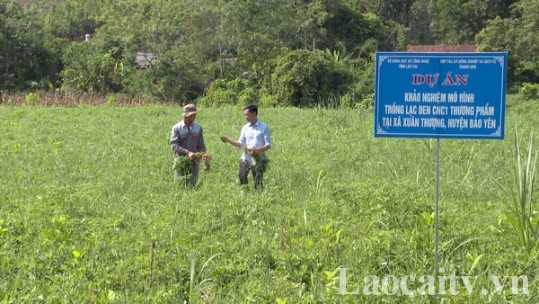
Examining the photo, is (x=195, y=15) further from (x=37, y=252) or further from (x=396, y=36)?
(x=37, y=252)

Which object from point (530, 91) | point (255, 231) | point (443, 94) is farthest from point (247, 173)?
point (530, 91)

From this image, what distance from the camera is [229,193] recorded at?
767 cm

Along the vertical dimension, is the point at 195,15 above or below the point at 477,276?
above

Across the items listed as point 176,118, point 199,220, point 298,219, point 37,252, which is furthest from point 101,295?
point 176,118

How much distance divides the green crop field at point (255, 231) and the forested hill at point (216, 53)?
15194 millimetres

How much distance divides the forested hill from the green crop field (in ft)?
49.8

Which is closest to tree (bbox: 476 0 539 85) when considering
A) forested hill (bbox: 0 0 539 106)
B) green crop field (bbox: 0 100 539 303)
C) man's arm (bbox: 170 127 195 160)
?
forested hill (bbox: 0 0 539 106)

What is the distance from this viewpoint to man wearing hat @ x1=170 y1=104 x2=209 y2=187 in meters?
8.20

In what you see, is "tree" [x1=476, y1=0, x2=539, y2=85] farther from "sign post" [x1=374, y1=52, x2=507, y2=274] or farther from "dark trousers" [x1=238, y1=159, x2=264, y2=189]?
"sign post" [x1=374, y1=52, x2=507, y2=274]

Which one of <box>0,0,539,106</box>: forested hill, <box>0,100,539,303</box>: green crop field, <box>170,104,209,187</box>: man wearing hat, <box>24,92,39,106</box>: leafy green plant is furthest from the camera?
<box>0,0,539,106</box>: forested hill

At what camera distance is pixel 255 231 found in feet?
20.3

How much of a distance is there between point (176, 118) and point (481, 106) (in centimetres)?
1342

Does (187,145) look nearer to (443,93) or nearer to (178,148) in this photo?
(178,148)

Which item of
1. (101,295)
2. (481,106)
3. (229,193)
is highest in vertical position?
(481,106)
